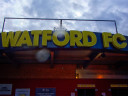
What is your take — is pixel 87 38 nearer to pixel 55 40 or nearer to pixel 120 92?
pixel 55 40

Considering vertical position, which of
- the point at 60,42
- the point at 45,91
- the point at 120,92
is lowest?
the point at 120,92

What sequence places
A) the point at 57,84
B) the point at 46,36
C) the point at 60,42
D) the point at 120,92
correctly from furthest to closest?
the point at 120,92, the point at 57,84, the point at 46,36, the point at 60,42

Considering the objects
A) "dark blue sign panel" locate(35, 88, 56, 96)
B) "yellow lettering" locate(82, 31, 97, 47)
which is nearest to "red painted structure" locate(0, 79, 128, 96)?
"dark blue sign panel" locate(35, 88, 56, 96)

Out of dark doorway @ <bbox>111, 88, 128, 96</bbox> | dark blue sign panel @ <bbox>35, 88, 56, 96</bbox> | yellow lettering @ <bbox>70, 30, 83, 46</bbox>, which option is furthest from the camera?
dark doorway @ <bbox>111, 88, 128, 96</bbox>

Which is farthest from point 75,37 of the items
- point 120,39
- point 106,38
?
point 120,39

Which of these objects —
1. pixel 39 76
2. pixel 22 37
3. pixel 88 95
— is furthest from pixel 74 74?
pixel 22 37

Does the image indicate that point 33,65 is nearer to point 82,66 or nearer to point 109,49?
point 82,66

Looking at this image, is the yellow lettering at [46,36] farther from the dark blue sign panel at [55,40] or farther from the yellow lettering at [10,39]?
the yellow lettering at [10,39]

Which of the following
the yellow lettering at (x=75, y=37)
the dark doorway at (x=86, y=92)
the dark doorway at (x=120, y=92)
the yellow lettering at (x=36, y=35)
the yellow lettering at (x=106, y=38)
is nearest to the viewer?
the yellow lettering at (x=36, y=35)

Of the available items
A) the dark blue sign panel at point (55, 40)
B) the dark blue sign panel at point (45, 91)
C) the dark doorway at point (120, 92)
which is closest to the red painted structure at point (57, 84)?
the dark blue sign panel at point (45, 91)

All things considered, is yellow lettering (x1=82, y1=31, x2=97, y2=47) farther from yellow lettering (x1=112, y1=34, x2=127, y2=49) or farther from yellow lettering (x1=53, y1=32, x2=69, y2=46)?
yellow lettering (x1=112, y1=34, x2=127, y2=49)

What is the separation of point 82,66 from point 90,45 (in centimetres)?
437

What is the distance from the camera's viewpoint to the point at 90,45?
7.97m

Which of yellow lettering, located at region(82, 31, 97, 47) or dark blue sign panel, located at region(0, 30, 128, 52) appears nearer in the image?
dark blue sign panel, located at region(0, 30, 128, 52)
